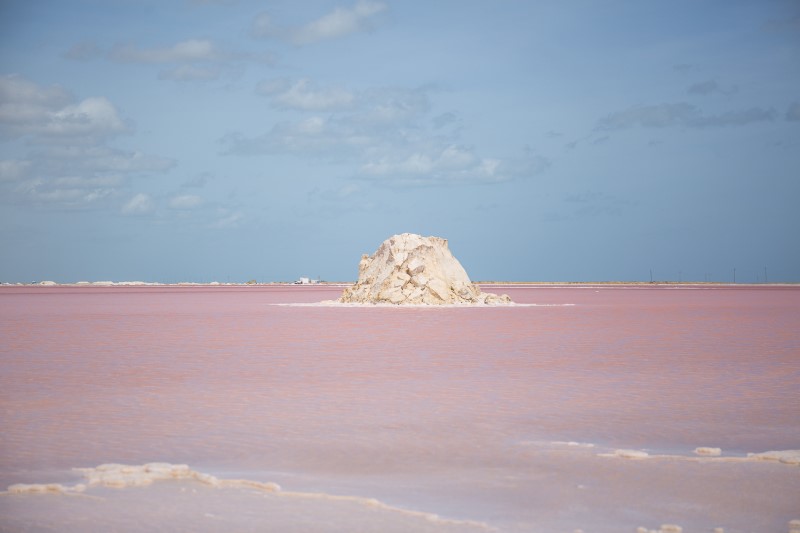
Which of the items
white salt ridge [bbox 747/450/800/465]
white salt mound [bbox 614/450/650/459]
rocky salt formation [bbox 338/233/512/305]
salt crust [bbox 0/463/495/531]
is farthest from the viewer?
rocky salt formation [bbox 338/233/512/305]

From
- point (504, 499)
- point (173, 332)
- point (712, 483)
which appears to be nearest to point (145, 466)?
point (504, 499)

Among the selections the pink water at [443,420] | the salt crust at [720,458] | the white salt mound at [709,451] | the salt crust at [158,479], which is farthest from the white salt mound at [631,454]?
the salt crust at [158,479]

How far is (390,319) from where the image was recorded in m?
30.9

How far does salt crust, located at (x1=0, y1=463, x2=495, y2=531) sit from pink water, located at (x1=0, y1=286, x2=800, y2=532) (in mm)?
174

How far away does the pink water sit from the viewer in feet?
21.1

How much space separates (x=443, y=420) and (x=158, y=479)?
3737 mm

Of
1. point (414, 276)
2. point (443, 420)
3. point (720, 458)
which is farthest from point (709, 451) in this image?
point (414, 276)

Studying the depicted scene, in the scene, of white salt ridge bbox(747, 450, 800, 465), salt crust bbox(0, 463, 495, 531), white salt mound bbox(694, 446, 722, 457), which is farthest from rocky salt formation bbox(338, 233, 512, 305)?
salt crust bbox(0, 463, 495, 531)

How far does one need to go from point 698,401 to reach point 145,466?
7.16 meters

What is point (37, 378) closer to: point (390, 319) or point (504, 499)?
point (504, 499)

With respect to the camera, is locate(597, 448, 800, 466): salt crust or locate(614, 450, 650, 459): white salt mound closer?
locate(597, 448, 800, 466): salt crust

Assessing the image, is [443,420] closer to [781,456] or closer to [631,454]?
[631,454]

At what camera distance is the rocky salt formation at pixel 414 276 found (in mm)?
43125

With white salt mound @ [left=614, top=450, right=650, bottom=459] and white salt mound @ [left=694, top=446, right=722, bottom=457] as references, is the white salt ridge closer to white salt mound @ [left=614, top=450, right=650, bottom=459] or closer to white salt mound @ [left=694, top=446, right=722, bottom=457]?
white salt mound @ [left=694, top=446, right=722, bottom=457]
